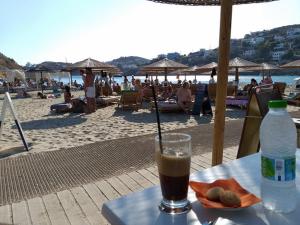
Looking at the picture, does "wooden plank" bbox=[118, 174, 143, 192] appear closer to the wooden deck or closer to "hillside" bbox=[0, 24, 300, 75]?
the wooden deck

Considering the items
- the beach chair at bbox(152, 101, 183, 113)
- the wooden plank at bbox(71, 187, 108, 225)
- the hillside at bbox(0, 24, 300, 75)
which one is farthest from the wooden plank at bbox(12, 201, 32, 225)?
the hillside at bbox(0, 24, 300, 75)

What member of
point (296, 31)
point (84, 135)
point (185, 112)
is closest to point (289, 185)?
point (84, 135)

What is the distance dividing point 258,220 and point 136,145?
184 inches

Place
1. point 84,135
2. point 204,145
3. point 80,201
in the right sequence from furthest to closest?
point 84,135
point 204,145
point 80,201

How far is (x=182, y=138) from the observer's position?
48.7 inches

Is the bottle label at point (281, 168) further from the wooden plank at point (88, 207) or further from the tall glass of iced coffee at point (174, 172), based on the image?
the wooden plank at point (88, 207)

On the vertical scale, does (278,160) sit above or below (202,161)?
above

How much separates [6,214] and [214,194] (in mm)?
2472

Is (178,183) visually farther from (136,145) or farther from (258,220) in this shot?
(136,145)

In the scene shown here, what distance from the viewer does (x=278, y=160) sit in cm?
109

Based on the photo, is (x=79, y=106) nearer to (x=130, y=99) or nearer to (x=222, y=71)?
(x=130, y=99)

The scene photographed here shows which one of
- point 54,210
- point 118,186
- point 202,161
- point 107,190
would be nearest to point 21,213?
point 54,210

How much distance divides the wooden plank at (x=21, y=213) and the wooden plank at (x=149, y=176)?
1.40 metres

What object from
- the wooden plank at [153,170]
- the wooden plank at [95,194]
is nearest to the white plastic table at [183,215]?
the wooden plank at [95,194]
